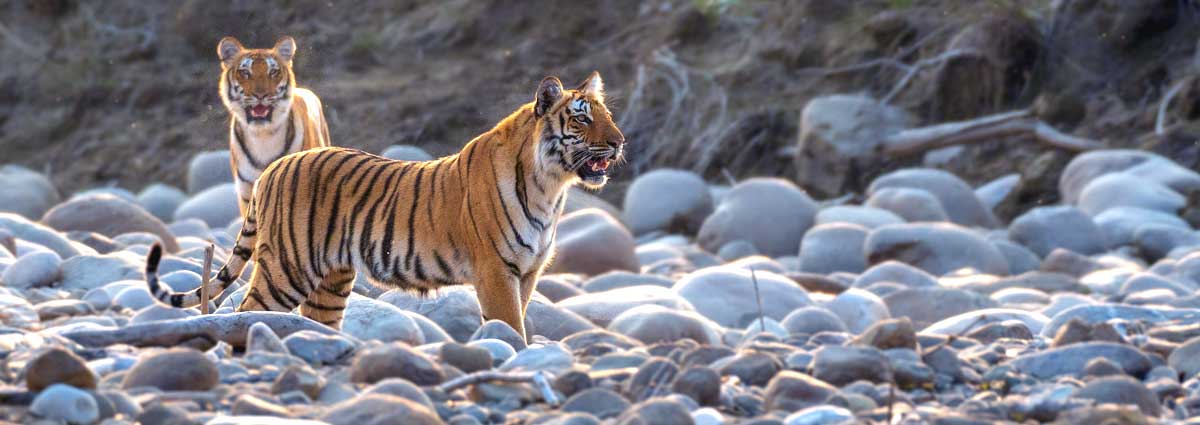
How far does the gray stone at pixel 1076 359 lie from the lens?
573 cm

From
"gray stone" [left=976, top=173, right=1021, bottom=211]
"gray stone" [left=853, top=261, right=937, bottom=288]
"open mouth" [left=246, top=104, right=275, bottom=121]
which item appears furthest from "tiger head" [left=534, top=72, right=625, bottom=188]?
"gray stone" [left=976, top=173, right=1021, bottom=211]

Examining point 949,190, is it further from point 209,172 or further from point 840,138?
point 209,172

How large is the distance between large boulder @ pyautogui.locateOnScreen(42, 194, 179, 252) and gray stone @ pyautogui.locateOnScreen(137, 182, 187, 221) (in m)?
5.30

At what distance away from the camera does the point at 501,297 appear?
694cm

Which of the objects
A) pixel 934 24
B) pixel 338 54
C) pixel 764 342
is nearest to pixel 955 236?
pixel 934 24

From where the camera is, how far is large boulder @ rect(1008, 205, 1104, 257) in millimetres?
14680

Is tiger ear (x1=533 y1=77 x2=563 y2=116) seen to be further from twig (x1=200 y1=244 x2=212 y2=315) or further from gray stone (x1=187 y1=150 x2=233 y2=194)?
gray stone (x1=187 y1=150 x2=233 y2=194)

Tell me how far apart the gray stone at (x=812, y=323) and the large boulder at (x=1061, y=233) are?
6747 millimetres

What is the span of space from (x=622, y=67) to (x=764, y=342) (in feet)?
48.1

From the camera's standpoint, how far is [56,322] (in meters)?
7.68

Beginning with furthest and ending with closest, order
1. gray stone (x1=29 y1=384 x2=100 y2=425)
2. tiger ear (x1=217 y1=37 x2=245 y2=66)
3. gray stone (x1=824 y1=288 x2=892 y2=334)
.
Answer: tiger ear (x1=217 y1=37 x2=245 y2=66)
gray stone (x1=824 y1=288 x2=892 y2=334)
gray stone (x1=29 y1=384 x2=100 y2=425)

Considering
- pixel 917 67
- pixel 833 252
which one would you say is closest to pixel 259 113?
pixel 833 252

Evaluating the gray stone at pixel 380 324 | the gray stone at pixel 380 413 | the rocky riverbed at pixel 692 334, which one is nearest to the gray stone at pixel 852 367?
the rocky riverbed at pixel 692 334

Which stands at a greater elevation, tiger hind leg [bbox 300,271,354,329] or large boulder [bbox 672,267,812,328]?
tiger hind leg [bbox 300,271,354,329]
